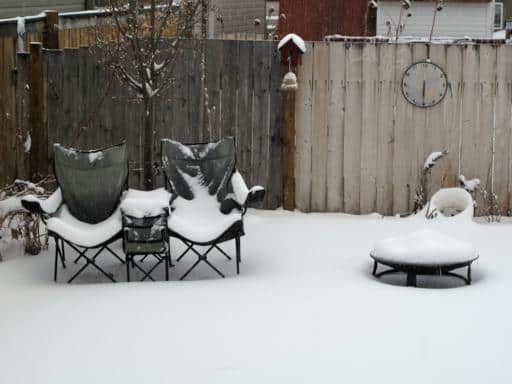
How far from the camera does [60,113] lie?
857cm

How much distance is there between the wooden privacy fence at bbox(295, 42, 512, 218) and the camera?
27.2ft

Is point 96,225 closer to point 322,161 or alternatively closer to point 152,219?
point 152,219

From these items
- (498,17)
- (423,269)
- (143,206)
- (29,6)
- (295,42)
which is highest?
(498,17)

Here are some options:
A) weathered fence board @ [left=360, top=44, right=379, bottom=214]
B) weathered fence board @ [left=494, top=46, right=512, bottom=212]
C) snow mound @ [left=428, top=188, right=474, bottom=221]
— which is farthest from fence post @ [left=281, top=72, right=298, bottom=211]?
weathered fence board @ [left=494, top=46, right=512, bottom=212]

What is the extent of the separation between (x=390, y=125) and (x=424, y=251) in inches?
110

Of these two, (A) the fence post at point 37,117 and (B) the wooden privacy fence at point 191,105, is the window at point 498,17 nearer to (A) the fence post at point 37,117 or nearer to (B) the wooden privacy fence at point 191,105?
(B) the wooden privacy fence at point 191,105

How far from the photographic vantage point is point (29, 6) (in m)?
13.2

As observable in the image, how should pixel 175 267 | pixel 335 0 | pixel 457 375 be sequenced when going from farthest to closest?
1. pixel 335 0
2. pixel 175 267
3. pixel 457 375

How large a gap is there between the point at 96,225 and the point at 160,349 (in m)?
2.17

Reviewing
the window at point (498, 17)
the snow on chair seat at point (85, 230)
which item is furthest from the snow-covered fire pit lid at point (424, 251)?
the window at point (498, 17)

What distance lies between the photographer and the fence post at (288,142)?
8203 millimetres

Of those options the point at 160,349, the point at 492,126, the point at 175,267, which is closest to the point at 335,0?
the point at 492,126

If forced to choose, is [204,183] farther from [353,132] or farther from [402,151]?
[402,151]

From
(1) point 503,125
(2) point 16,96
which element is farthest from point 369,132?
(2) point 16,96
